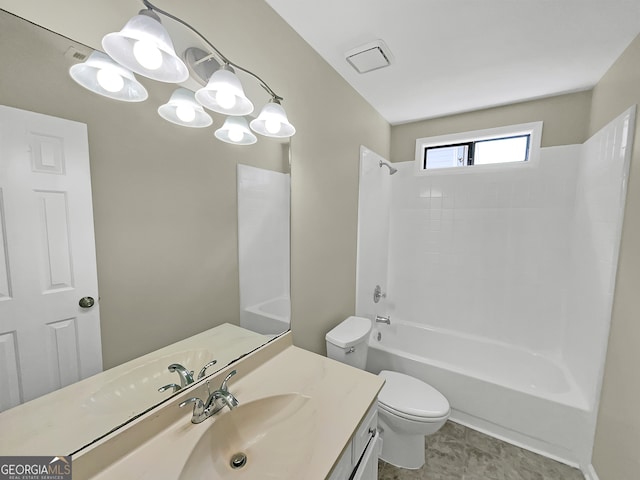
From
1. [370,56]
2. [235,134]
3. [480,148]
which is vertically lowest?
[235,134]

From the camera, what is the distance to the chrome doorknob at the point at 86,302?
2.26 feet

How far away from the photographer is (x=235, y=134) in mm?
1098

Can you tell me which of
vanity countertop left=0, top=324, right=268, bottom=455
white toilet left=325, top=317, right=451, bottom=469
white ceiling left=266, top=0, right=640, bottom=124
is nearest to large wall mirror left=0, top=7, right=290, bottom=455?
vanity countertop left=0, top=324, right=268, bottom=455

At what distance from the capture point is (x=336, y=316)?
193 cm

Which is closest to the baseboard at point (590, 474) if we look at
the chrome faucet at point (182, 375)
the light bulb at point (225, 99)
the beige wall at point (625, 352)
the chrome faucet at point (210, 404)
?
the beige wall at point (625, 352)

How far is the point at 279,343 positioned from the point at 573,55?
8.02 feet

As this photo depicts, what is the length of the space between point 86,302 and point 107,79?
616mm

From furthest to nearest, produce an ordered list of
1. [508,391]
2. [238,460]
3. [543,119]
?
[543,119]
[508,391]
[238,460]

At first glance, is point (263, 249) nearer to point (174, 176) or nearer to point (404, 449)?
point (174, 176)

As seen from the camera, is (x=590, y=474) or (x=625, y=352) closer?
(x=625, y=352)

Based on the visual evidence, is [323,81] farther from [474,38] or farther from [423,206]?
[423,206]

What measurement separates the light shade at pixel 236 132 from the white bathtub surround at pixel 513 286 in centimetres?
130

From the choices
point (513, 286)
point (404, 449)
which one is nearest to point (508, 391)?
point (404, 449)
